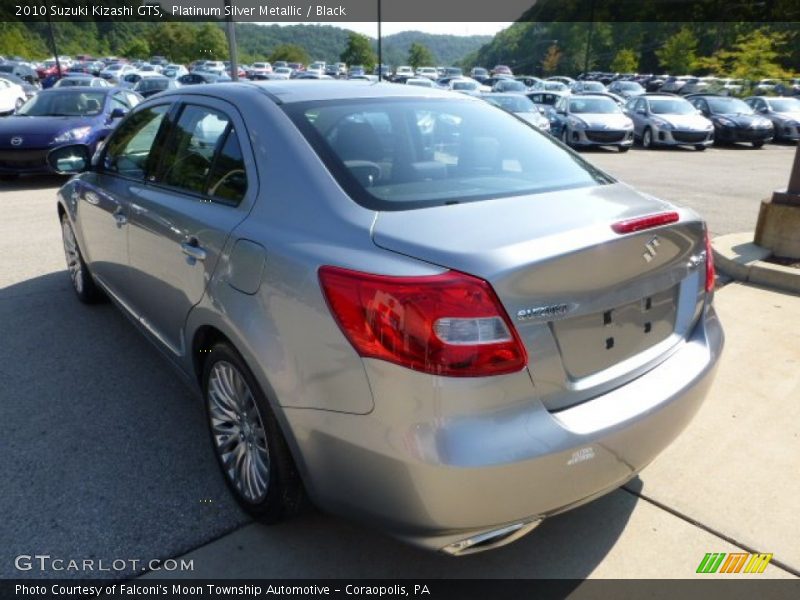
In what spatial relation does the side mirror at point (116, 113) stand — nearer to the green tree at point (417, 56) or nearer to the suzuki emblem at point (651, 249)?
the suzuki emblem at point (651, 249)

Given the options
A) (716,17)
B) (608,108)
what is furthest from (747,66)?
(716,17)

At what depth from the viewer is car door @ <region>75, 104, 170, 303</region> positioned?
3.52 metres

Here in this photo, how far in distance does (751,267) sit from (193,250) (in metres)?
4.80

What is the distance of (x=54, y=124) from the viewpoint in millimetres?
10469

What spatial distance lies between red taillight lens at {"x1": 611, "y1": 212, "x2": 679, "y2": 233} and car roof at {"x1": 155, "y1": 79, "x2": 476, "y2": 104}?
51.8 inches

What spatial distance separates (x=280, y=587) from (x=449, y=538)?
757mm

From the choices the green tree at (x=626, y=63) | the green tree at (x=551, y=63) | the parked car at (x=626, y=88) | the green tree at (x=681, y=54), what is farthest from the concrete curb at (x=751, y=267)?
the green tree at (x=551, y=63)

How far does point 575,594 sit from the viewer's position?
224 cm

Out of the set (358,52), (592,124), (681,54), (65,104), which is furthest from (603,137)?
(358,52)

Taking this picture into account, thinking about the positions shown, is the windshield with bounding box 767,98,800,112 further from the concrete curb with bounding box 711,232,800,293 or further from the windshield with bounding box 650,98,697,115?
the concrete curb with bounding box 711,232,800,293

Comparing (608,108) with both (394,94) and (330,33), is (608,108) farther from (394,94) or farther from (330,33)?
(330,33)

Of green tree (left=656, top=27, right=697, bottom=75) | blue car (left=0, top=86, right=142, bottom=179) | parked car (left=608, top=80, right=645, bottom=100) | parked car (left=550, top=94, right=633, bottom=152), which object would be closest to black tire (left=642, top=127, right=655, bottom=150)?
parked car (left=550, top=94, right=633, bottom=152)

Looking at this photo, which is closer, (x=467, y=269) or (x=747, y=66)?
(x=467, y=269)

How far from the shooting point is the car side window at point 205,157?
2.62 m
